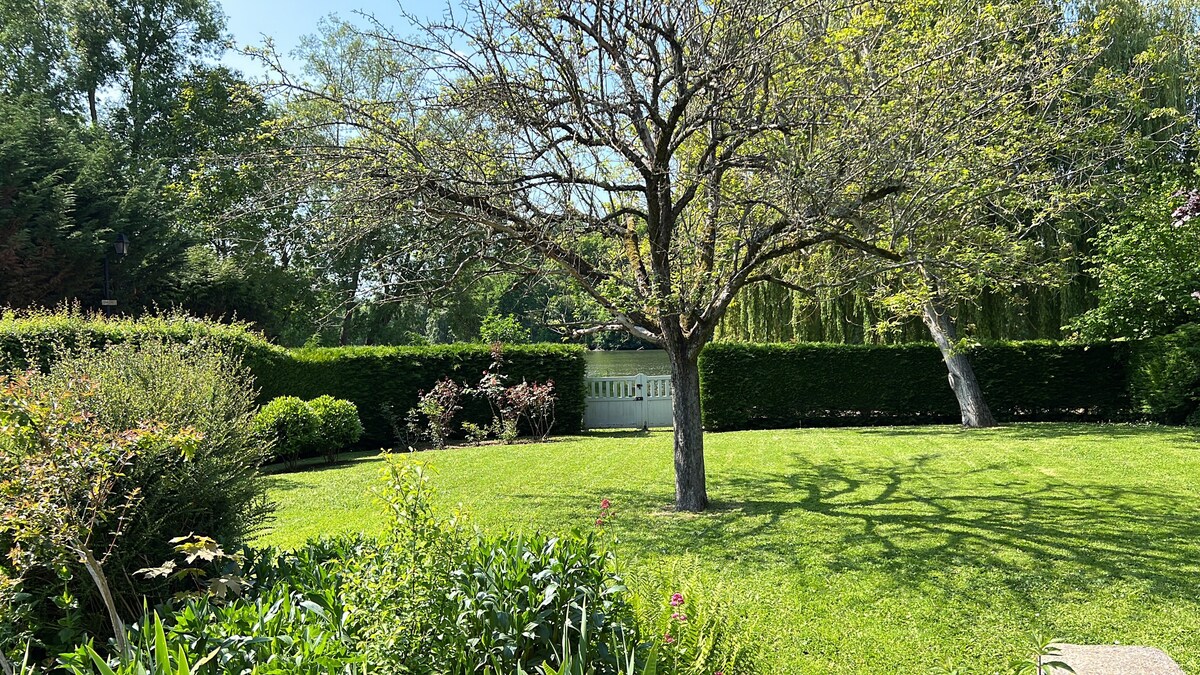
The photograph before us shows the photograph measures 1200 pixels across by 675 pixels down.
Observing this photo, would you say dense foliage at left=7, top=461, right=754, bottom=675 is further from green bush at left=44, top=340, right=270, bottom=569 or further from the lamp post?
the lamp post

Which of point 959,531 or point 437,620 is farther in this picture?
point 959,531

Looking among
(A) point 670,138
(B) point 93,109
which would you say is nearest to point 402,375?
(A) point 670,138

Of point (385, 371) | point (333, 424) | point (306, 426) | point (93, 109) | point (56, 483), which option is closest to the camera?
point (56, 483)

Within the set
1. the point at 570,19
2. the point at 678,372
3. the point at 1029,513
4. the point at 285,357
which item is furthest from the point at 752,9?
the point at 285,357

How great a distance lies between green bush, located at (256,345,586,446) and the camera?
12.2 metres

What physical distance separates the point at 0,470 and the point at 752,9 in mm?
5311

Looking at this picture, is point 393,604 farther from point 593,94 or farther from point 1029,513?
point 1029,513

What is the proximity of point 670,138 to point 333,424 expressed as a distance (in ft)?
23.8

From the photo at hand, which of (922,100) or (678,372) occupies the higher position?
(922,100)

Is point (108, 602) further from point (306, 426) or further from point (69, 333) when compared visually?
point (69, 333)

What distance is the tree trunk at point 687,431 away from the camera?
6086mm

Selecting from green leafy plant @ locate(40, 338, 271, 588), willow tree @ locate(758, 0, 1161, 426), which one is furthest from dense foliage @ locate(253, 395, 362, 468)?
willow tree @ locate(758, 0, 1161, 426)

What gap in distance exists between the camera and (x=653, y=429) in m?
14.6

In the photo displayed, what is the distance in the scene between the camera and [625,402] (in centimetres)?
1493
